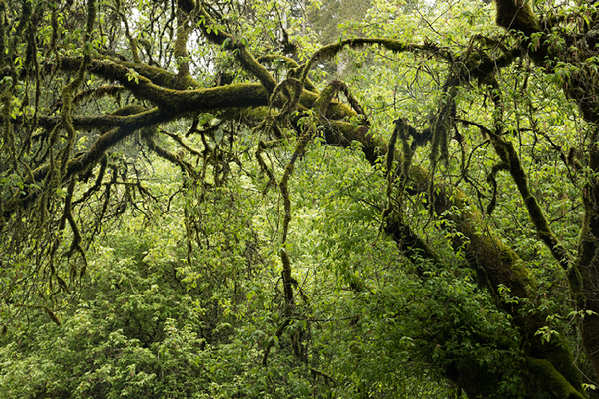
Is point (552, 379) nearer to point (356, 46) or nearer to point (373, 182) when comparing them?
point (373, 182)

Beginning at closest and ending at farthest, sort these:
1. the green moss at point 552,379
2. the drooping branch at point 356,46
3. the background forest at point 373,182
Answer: the background forest at point 373,182 → the drooping branch at point 356,46 → the green moss at point 552,379

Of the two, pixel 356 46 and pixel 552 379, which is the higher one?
pixel 356 46

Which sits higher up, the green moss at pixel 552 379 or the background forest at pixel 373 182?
the background forest at pixel 373 182

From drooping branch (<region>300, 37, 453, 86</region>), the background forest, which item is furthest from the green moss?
drooping branch (<region>300, 37, 453, 86</region>)

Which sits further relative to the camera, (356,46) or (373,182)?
(373,182)

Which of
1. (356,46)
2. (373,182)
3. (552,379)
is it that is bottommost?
(552,379)

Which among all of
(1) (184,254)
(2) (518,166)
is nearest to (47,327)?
(1) (184,254)

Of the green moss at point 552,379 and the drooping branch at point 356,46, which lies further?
the green moss at point 552,379

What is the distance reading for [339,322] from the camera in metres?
7.20

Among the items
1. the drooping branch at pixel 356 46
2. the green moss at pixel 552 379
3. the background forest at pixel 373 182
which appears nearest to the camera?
the background forest at pixel 373 182

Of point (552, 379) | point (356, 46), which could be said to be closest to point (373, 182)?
point (356, 46)

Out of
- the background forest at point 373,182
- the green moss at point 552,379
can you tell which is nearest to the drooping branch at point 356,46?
the background forest at point 373,182

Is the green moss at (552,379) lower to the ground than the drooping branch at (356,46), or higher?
lower

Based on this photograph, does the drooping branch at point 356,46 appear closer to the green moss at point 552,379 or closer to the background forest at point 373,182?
the background forest at point 373,182
